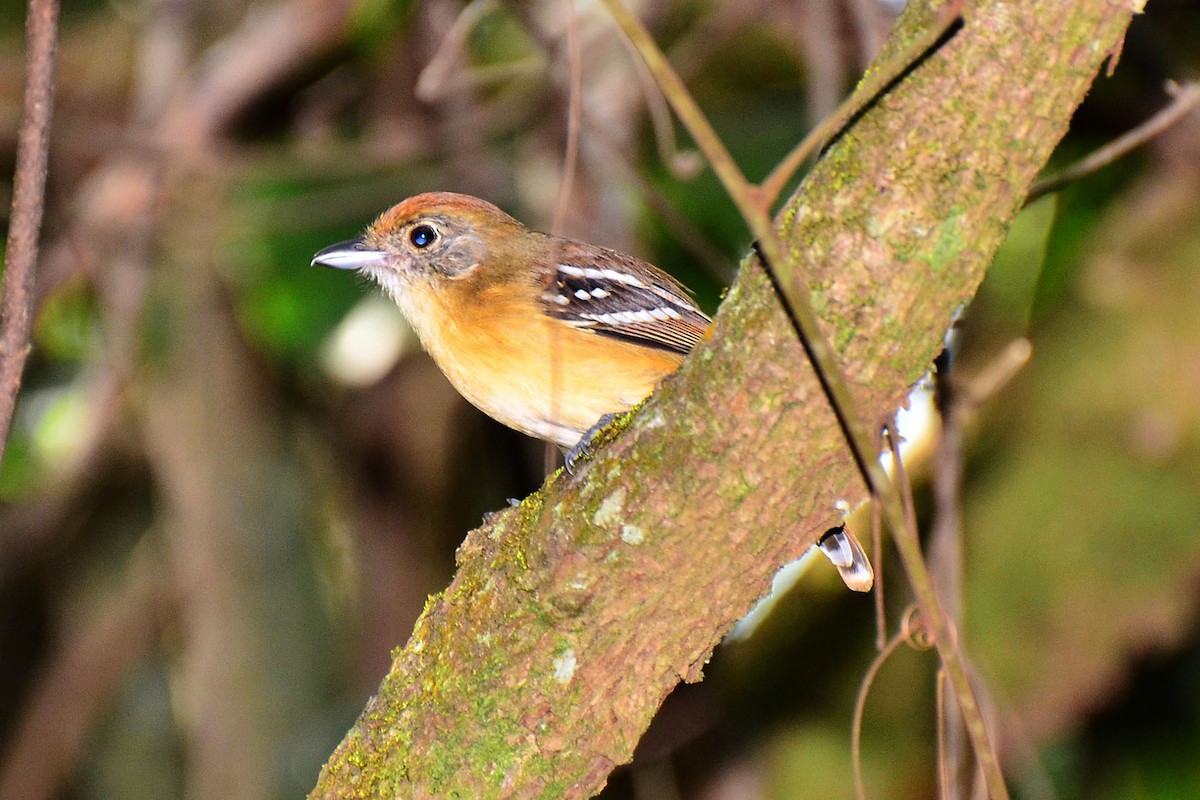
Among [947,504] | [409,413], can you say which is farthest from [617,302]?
[409,413]

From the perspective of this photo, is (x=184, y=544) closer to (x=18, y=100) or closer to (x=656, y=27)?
(x=18, y=100)

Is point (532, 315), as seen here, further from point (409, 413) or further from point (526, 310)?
point (409, 413)

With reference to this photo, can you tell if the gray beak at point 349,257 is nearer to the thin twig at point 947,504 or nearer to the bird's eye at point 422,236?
the bird's eye at point 422,236

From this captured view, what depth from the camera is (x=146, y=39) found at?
6641 mm

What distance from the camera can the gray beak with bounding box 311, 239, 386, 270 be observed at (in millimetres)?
4566

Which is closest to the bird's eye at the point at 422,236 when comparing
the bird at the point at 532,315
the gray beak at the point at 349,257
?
the bird at the point at 532,315

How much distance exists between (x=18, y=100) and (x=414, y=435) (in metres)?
2.51

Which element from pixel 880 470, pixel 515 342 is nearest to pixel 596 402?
pixel 515 342

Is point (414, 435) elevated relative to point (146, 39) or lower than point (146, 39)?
lower

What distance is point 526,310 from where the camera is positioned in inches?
161

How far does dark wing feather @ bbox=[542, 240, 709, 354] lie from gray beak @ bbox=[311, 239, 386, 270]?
69 cm

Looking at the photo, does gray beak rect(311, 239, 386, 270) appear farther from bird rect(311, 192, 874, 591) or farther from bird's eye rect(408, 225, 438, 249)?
bird's eye rect(408, 225, 438, 249)

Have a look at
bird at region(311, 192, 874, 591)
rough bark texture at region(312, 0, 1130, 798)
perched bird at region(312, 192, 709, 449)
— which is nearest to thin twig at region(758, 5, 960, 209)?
rough bark texture at region(312, 0, 1130, 798)

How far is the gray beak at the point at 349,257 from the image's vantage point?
4.57m
